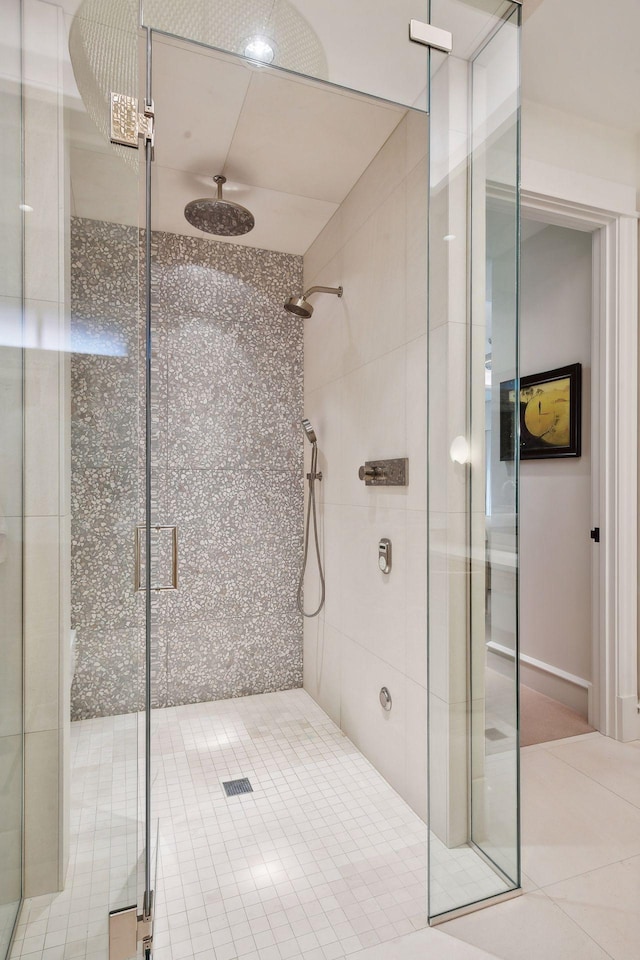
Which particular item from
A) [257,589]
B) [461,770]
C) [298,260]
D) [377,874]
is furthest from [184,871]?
[298,260]

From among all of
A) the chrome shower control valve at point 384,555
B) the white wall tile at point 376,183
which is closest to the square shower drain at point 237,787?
the chrome shower control valve at point 384,555

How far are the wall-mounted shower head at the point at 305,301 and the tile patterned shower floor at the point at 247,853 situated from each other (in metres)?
1.90

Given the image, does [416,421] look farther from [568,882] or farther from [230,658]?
[230,658]

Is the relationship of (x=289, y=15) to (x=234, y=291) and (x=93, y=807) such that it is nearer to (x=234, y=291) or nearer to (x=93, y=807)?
(x=234, y=291)

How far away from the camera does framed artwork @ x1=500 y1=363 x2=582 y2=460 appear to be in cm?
271

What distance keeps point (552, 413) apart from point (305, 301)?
55.5 inches

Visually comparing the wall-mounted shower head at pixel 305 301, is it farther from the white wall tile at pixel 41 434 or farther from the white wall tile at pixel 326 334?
the white wall tile at pixel 41 434

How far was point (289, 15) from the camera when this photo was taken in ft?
4.94

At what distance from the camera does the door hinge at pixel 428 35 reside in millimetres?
1416

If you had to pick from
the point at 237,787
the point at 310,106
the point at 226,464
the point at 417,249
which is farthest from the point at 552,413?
the point at 237,787

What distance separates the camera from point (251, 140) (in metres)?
2.03

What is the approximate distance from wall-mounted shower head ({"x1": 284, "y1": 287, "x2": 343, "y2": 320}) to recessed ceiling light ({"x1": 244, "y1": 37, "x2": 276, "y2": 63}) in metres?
0.94

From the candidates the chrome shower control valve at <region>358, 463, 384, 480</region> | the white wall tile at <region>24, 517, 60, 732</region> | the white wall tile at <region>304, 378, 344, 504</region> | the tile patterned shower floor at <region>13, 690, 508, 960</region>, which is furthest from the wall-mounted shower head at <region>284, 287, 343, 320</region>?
the tile patterned shower floor at <region>13, 690, 508, 960</region>

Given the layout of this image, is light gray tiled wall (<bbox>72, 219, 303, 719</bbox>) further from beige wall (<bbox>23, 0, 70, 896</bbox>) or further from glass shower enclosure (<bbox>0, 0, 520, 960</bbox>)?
beige wall (<bbox>23, 0, 70, 896</bbox>)
